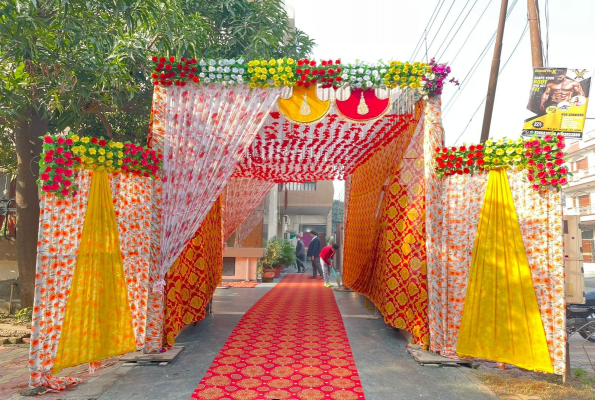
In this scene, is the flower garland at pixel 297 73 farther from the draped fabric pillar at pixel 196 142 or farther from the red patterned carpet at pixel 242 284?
the red patterned carpet at pixel 242 284

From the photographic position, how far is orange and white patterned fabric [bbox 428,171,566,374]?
3721 mm

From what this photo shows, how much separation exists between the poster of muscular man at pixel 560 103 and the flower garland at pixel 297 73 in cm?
101

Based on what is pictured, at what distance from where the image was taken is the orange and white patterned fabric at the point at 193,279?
433cm

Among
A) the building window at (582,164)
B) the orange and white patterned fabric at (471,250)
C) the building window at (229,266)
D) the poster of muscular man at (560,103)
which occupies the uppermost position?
the building window at (582,164)

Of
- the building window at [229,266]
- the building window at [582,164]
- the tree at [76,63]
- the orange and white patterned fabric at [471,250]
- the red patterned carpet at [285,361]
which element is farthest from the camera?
the building window at [582,164]

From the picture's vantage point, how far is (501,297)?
3881mm

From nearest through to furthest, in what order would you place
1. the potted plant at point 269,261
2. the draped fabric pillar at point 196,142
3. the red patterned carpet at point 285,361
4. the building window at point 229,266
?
the red patterned carpet at point 285,361, the draped fabric pillar at point 196,142, the building window at point 229,266, the potted plant at point 269,261

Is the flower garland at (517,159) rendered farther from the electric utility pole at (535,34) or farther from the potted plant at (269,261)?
the potted plant at (269,261)

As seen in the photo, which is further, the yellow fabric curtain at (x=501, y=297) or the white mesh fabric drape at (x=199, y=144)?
the white mesh fabric drape at (x=199, y=144)

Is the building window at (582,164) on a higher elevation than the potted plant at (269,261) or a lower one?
higher

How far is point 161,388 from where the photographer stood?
3.29 m

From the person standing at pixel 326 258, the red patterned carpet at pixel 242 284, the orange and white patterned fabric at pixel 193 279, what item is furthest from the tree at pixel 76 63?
the person standing at pixel 326 258

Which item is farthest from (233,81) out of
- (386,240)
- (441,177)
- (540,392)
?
(540,392)

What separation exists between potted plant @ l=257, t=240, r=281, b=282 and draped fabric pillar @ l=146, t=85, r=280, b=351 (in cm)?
749
